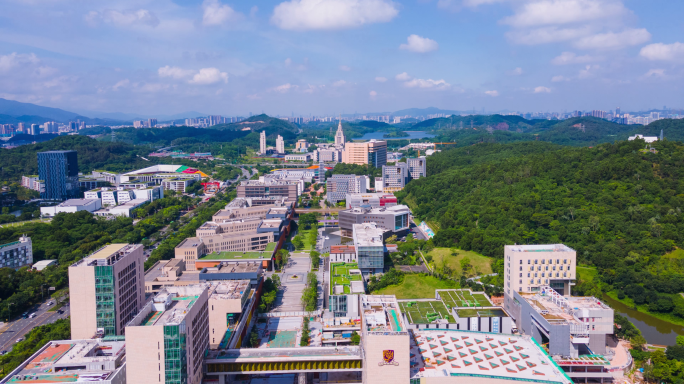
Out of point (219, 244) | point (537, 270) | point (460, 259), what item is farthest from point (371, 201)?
point (537, 270)

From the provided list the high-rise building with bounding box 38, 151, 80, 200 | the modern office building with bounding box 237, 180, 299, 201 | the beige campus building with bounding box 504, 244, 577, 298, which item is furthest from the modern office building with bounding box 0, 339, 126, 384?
the high-rise building with bounding box 38, 151, 80, 200

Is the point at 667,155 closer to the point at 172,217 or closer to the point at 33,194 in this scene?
the point at 172,217

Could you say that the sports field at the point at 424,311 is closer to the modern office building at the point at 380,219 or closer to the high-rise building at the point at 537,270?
the high-rise building at the point at 537,270

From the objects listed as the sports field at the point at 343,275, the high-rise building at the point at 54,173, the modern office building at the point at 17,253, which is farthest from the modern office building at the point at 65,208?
the sports field at the point at 343,275

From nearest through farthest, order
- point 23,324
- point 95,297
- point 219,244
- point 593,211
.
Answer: point 95,297 < point 23,324 < point 593,211 < point 219,244

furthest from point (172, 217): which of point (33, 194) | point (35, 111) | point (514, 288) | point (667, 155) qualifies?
point (35, 111)

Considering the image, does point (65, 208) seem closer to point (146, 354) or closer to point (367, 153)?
point (146, 354)
